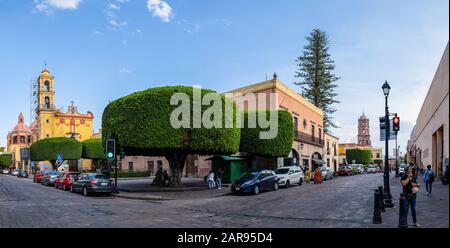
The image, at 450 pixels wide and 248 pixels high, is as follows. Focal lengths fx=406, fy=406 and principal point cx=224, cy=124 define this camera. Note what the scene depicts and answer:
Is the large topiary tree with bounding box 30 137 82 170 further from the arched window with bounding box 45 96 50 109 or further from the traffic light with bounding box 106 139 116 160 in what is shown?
the traffic light with bounding box 106 139 116 160

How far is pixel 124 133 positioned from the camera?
2830 centimetres

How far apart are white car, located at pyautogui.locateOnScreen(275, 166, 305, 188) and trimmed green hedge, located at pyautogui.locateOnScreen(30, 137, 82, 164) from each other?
4238 centimetres

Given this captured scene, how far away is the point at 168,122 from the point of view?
27484mm

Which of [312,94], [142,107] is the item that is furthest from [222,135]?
[312,94]

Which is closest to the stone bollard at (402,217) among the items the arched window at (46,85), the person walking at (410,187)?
the person walking at (410,187)

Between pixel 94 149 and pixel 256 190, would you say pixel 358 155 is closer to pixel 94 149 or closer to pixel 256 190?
pixel 94 149

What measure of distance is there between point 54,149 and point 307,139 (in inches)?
1527

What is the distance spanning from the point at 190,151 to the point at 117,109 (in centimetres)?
610

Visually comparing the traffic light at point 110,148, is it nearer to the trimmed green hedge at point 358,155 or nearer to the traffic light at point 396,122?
the traffic light at point 396,122

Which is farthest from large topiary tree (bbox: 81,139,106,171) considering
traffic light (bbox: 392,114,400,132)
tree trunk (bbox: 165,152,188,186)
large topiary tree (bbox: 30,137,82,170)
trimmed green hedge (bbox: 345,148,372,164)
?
traffic light (bbox: 392,114,400,132)
